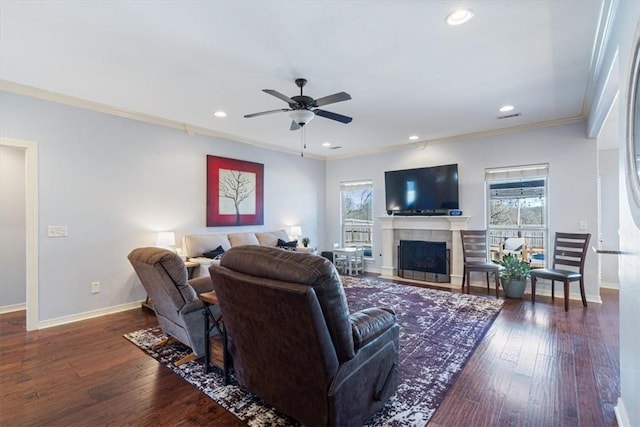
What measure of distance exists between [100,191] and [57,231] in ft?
2.20

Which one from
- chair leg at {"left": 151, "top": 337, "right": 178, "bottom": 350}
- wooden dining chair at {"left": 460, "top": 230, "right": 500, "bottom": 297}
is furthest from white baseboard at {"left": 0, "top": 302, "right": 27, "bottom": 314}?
wooden dining chair at {"left": 460, "top": 230, "right": 500, "bottom": 297}

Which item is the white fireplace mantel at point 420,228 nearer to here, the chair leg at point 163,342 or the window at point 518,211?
the window at point 518,211

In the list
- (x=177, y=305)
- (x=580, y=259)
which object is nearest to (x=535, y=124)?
(x=580, y=259)

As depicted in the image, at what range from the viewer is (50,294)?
364cm

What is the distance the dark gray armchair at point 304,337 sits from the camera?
1.51 meters

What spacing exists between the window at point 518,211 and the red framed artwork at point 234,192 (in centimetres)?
426

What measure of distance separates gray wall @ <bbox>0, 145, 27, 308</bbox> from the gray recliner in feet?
10.3

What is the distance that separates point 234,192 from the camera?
5.67 m

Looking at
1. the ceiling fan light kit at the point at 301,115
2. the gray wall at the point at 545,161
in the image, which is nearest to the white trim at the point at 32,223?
the ceiling fan light kit at the point at 301,115

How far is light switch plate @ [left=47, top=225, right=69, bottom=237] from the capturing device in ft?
12.0

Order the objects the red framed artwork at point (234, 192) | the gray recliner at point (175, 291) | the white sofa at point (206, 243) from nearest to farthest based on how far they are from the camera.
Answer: the gray recliner at point (175, 291), the white sofa at point (206, 243), the red framed artwork at point (234, 192)

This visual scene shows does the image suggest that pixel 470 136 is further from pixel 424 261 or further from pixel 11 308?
pixel 11 308

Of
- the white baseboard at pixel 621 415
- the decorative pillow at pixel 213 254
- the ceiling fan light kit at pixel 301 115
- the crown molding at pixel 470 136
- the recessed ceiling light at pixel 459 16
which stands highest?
the recessed ceiling light at pixel 459 16

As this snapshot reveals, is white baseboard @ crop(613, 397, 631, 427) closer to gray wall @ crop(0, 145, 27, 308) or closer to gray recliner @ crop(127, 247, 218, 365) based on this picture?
gray recliner @ crop(127, 247, 218, 365)
